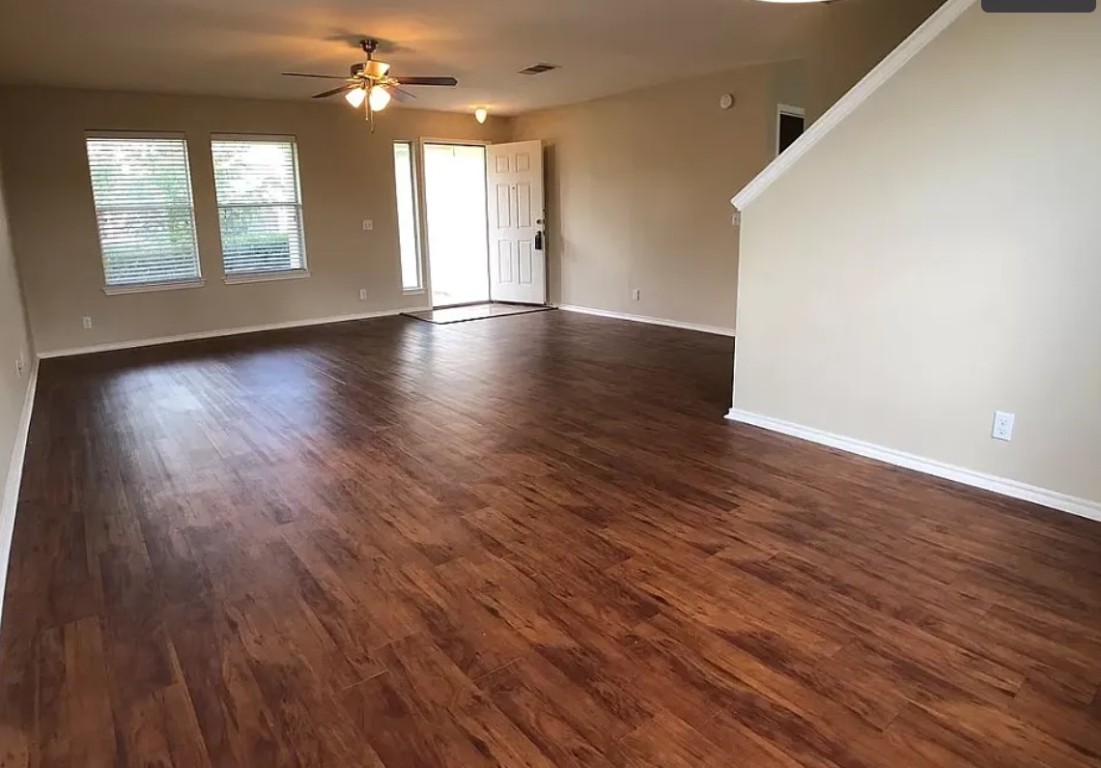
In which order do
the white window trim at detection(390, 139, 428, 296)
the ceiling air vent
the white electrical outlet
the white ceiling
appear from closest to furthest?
the white electrical outlet
the white ceiling
the ceiling air vent
the white window trim at detection(390, 139, 428, 296)

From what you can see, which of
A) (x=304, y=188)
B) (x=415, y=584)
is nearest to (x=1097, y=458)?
(x=415, y=584)

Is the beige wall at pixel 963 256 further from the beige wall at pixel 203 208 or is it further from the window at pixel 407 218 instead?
the window at pixel 407 218

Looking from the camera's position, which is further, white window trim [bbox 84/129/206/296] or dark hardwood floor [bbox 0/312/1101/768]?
white window trim [bbox 84/129/206/296]

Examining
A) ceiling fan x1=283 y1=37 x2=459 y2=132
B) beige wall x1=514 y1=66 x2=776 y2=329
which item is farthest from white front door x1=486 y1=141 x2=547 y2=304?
ceiling fan x1=283 y1=37 x2=459 y2=132

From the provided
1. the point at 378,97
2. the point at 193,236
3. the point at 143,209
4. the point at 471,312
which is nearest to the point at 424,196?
the point at 471,312

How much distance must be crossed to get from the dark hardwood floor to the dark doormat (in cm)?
406

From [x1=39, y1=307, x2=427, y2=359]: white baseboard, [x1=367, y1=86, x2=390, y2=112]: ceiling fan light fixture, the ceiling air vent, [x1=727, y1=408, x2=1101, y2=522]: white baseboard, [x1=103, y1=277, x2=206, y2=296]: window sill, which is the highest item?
the ceiling air vent

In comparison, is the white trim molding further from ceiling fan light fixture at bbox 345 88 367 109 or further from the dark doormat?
the dark doormat

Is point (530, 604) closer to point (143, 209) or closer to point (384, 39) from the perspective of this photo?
point (384, 39)

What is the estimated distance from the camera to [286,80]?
248 inches

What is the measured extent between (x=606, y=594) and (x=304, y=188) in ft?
22.2

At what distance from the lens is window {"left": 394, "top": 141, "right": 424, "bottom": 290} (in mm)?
8781

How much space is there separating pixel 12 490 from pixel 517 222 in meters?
6.68

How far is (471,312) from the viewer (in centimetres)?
867
